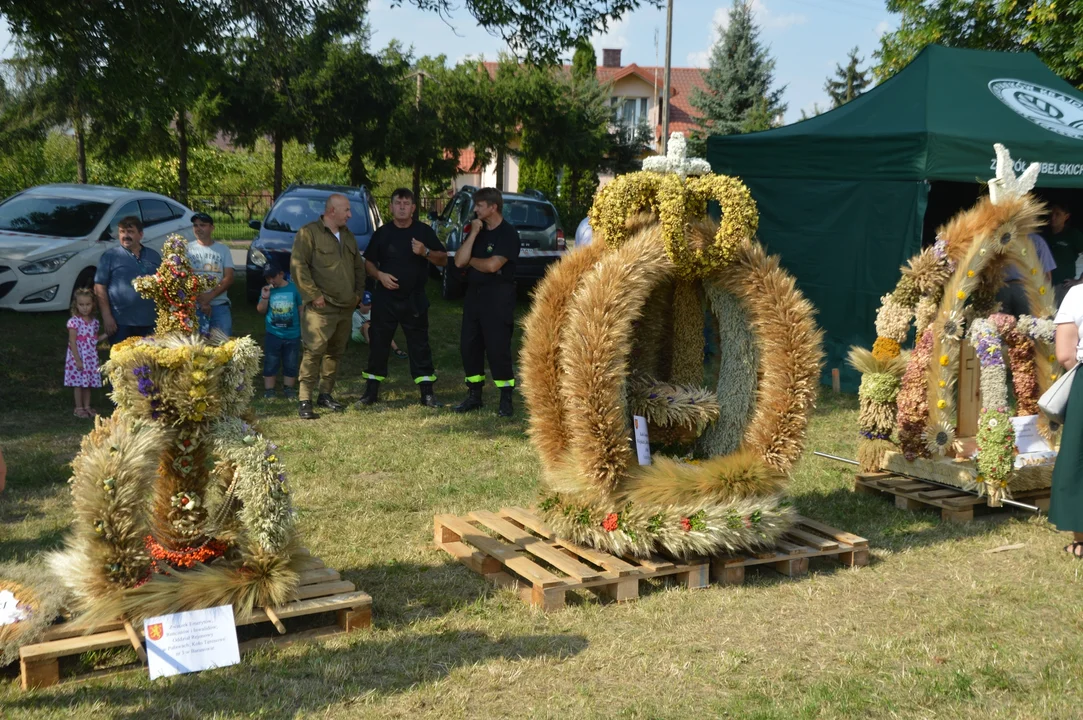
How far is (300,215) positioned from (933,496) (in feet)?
33.9

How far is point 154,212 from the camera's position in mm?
14102

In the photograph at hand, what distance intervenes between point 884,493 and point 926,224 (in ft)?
21.9

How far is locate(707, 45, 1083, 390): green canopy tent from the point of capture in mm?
9781

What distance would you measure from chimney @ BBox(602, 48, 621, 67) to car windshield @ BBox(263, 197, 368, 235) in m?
45.2

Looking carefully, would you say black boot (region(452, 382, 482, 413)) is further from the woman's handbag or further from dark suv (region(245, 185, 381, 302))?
the woman's handbag

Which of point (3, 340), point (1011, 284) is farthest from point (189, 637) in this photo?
point (3, 340)

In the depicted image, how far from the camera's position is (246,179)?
36.5 metres

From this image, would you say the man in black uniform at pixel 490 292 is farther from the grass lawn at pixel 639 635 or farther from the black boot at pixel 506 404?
the grass lawn at pixel 639 635

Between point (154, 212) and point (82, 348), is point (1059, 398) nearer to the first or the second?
point (82, 348)

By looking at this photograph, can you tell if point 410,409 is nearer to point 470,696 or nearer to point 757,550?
point 757,550

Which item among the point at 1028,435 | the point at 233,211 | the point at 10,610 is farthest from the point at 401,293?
the point at 233,211

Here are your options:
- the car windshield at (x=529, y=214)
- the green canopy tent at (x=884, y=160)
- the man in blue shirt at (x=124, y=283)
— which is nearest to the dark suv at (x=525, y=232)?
the car windshield at (x=529, y=214)

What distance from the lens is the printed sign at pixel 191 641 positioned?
4.04 m

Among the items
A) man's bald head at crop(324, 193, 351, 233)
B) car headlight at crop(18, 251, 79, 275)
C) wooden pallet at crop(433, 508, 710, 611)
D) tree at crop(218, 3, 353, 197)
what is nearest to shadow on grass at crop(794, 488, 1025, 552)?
wooden pallet at crop(433, 508, 710, 611)
